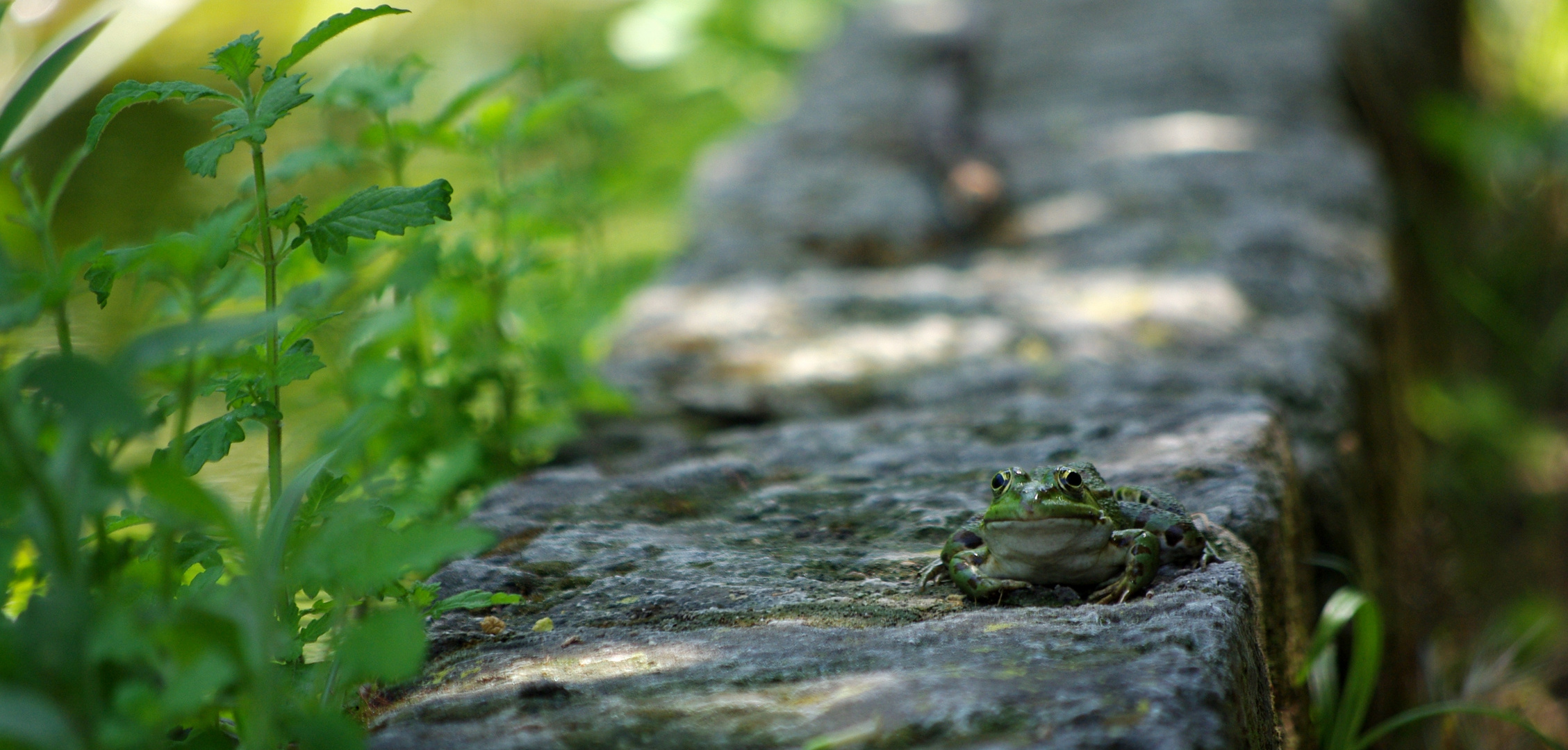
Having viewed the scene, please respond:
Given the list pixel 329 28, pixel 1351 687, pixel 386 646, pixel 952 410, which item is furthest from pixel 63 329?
pixel 1351 687

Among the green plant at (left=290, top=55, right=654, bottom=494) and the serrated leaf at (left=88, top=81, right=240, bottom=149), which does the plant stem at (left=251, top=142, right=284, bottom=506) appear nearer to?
the serrated leaf at (left=88, top=81, right=240, bottom=149)

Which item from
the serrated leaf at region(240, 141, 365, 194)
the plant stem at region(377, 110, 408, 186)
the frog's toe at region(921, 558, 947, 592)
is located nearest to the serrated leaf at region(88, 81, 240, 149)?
the serrated leaf at region(240, 141, 365, 194)

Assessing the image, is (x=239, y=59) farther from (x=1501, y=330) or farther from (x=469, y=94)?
(x=1501, y=330)

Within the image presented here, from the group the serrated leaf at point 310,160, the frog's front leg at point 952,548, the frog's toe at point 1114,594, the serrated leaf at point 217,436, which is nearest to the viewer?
the serrated leaf at point 217,436

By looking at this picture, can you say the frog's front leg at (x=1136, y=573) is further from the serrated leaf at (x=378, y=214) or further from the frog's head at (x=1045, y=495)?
the serrated leaf at (x=378, y=214)

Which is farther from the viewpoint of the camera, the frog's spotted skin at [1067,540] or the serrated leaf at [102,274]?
the frog's spotted skin at [1067,540]

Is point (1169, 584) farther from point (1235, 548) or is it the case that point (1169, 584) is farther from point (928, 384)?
point (928, 384)

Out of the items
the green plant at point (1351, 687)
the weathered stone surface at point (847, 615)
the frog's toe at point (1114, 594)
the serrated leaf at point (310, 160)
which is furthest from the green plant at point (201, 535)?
the green plant at point (1351, 687)
